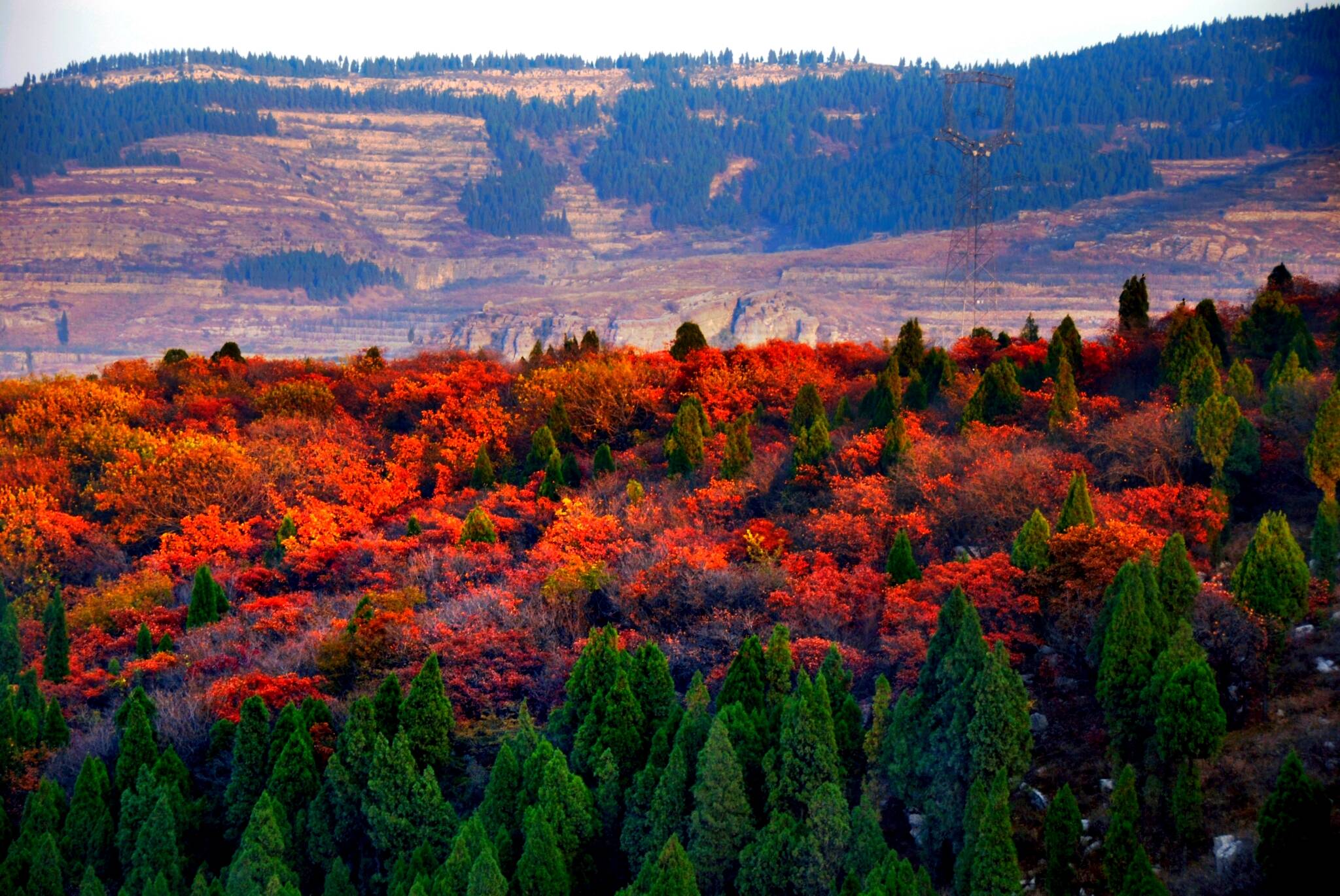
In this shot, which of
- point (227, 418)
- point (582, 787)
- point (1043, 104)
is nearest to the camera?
point (582, 787)

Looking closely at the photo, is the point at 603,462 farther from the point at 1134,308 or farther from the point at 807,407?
the point at 1134,308

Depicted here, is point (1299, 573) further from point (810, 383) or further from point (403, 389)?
point (403, 389)

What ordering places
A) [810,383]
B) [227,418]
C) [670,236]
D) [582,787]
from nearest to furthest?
[582,787], [810,383], [227,418], [670,236]

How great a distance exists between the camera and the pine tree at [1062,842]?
21.7 metres

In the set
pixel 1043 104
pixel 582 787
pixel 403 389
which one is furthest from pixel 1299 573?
pixel 1043 104

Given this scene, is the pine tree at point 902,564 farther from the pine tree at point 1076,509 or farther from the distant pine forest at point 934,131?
the distant pine forest at point 934,131

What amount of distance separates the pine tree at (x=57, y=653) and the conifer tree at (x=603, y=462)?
15048 mm

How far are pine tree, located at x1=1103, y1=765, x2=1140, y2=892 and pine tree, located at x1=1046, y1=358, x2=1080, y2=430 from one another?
19.0 metres

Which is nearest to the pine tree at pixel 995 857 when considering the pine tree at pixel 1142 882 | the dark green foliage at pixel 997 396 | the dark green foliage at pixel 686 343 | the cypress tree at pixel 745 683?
the pine tree at pixel 1142 882

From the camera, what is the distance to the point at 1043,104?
181375mm

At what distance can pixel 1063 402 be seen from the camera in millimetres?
39625

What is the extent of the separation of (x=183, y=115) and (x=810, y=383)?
15564 cm

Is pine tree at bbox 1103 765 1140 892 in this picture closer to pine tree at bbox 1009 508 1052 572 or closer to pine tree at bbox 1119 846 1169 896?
pine tree at bbox 1119 846 1169 896

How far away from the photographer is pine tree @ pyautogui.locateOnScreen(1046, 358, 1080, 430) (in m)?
39.3
